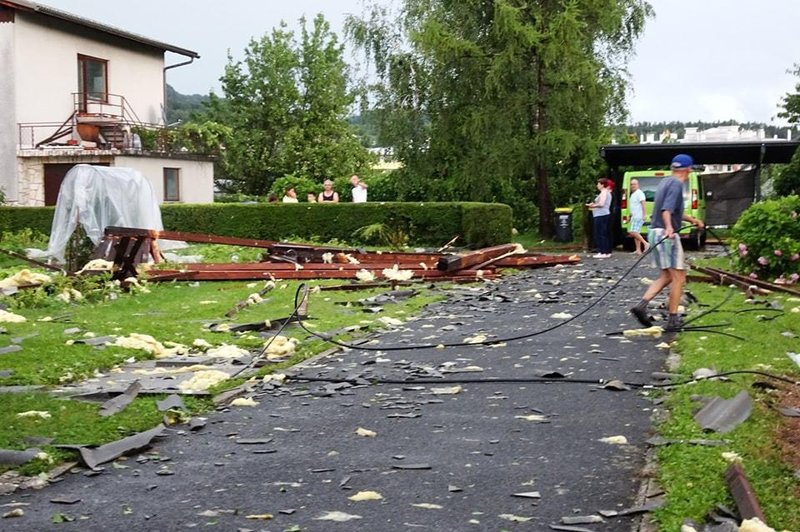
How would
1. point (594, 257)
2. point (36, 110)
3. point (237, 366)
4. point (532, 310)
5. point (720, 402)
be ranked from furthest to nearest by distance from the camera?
point (36, 110)
point (594, 257)
point (532, 310)
point (237, 366)
point (720, 402)

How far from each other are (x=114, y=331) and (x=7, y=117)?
26742 millimetres

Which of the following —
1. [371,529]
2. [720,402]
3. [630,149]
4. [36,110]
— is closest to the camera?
[371,529]

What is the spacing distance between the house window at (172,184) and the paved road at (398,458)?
31216 mm

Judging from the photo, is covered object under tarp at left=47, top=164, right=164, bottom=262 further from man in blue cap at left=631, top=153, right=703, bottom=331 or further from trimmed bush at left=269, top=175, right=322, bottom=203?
trimmed bush at left=269, top=175, right=322, bottom=203

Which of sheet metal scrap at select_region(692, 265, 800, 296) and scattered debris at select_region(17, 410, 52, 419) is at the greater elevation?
sheet metal scrap at select_region(692, 265, 800, 296)

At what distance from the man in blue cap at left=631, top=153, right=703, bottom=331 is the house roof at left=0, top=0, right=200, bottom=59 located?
2789cm

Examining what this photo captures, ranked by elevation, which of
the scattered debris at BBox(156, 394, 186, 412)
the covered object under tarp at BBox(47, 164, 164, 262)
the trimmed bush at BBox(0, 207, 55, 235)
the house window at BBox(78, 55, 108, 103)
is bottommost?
the scattered debris at BBox(156, 394, 186, 412)

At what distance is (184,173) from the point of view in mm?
40094

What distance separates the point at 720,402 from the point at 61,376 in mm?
5172

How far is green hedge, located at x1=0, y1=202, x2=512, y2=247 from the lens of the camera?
2673cm

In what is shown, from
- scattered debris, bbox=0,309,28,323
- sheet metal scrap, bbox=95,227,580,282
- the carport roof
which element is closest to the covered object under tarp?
sheet metal scrap, bbox=95,227,580,282

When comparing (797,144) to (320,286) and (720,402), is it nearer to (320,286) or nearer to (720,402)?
(320,286)

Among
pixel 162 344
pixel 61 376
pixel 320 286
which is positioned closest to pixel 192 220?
pixel 320 286

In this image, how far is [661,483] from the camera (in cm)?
511
